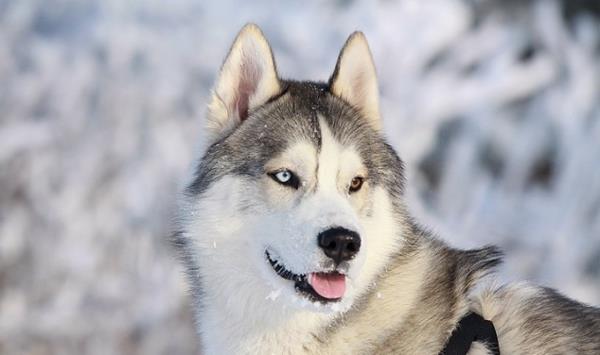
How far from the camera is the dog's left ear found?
11.2ft

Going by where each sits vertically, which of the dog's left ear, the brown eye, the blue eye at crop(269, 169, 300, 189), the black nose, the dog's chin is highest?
the dog's left ear

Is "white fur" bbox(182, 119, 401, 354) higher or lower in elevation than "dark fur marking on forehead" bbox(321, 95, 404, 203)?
lower

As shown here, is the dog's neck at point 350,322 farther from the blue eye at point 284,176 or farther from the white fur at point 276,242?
the blue eye at point 284,176

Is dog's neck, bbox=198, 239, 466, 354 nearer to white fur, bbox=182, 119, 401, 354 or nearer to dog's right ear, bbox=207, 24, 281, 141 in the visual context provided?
white fur, bbox=182, 119, 401, 354

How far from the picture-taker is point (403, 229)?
3.16 m

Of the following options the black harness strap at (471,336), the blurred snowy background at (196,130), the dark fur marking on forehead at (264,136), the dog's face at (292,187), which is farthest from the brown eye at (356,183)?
the blurred snowy background at (196,130)

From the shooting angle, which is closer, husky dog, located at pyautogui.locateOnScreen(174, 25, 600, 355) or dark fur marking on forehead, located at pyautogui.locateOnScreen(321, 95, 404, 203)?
husky dog, located at pyautogui.locateOnScreen(174, 25, 600, 355)

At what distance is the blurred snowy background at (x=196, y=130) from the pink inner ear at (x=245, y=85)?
6.70 meters

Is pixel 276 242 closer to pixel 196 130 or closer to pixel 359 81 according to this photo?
pixel 359 81

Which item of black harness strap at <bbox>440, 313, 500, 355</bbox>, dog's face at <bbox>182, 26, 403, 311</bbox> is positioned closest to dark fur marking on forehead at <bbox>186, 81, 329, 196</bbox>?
dog's face at <bbox>182, 26, 403, 311</bbox>

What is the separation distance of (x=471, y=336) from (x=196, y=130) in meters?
8.27

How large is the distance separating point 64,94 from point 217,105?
28.8ft

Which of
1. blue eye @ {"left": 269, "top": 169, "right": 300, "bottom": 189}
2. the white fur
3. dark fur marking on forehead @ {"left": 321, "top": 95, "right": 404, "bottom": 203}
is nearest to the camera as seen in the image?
the white fur

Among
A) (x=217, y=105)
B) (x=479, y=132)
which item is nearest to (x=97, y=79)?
(x=479, y=132)
